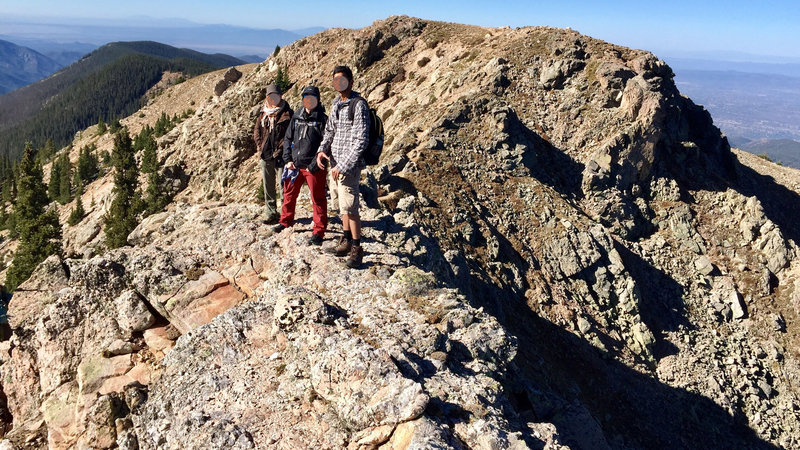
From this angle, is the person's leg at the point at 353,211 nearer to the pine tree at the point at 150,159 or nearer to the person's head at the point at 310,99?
the person's head at the point at 310,99

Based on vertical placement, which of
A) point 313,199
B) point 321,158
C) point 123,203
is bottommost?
point 123,203

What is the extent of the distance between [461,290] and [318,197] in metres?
8.68

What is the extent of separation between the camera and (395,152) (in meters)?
28.2

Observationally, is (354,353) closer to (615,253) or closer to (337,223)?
(337,223)

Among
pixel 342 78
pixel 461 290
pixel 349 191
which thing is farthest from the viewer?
pixel 461 290

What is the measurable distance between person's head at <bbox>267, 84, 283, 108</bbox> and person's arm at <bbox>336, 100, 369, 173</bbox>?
137 inches

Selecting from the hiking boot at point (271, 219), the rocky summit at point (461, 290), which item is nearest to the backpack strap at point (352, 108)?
the rocky summit at point (461, 290)

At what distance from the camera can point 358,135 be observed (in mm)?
10211

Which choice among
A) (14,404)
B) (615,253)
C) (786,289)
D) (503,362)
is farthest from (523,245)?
(14,404)

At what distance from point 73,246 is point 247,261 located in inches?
2292

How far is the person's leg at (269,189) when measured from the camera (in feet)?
44.4

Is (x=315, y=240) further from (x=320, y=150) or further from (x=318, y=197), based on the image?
(x=320, y=150)

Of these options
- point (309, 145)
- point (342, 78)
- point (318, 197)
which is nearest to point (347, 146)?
point (342, 78)

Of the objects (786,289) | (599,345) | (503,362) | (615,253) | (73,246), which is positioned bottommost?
(73,246)
